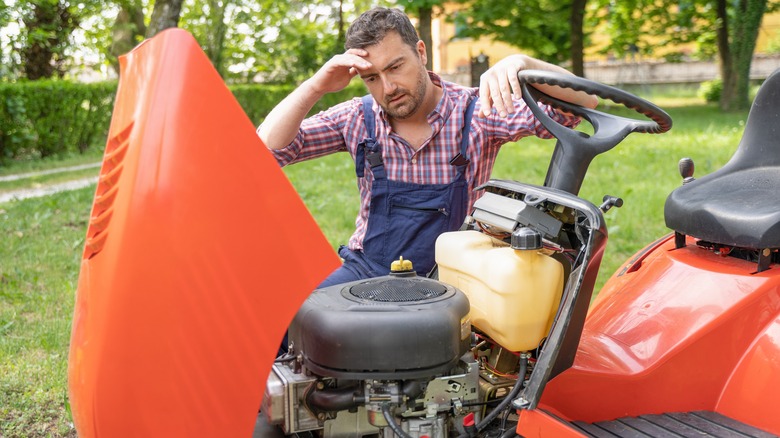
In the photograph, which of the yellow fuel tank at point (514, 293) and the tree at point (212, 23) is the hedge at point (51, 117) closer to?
the tree at point (212, 23)

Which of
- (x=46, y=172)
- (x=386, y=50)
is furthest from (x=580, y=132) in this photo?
(x=46, y=172)

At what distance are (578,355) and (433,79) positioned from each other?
3.64 feet

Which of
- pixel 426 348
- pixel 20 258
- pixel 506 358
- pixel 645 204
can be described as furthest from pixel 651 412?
pixel 20 258

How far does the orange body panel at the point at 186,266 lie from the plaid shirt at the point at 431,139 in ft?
3.00

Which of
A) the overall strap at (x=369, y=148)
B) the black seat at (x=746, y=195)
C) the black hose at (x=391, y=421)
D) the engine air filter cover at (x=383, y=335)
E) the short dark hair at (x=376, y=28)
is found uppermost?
the short dark hair at (x=376, y=28)

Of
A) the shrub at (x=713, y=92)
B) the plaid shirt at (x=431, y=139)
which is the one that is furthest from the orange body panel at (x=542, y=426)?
the shrub at (x=713, y=92)

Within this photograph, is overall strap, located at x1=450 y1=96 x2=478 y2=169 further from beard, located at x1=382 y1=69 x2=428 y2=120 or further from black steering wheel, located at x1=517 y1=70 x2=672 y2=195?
black steering wheel, located at x1=517 y1=70 x2=672 y2=195

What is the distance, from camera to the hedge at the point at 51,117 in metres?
12.5

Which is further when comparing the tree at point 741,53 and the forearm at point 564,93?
the tree at point 741,53

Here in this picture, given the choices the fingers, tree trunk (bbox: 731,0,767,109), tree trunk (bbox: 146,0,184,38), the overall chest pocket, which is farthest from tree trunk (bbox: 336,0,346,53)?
the fingers

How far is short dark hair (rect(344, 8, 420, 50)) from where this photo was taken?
2.47m

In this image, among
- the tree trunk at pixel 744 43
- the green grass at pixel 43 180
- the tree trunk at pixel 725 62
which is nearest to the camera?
the green grass at pixel 43 180

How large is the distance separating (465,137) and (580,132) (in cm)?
57

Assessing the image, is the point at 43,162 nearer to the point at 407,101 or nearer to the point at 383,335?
the point at 407,101
